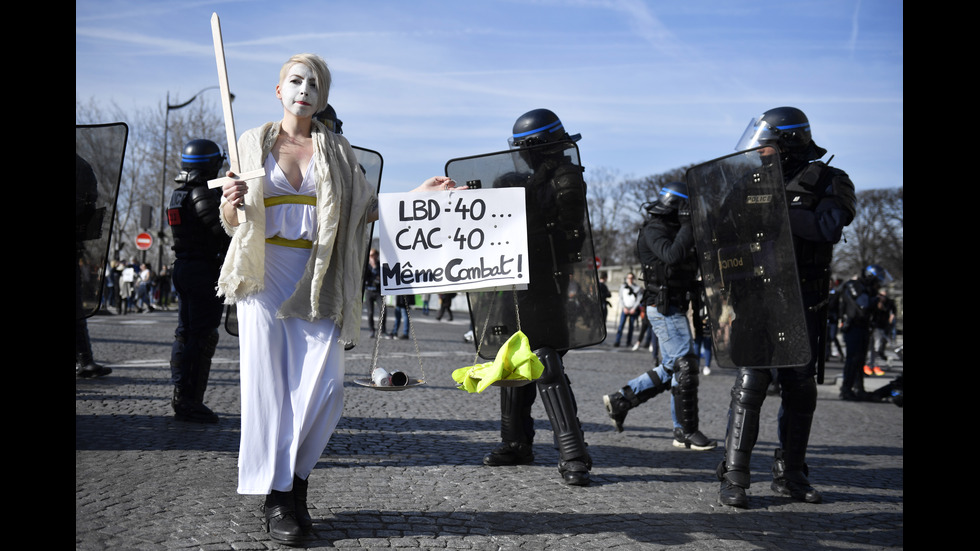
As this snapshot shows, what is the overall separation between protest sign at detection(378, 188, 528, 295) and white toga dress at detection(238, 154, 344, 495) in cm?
36

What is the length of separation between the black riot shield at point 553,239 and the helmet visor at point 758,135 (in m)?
0.86

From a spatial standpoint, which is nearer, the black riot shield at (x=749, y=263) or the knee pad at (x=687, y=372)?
the black riot shield at (x=749, y=263)

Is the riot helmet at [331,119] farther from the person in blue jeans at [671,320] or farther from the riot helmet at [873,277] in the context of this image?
the riot helmet at [873,277]

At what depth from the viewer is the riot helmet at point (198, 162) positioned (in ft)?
18.4

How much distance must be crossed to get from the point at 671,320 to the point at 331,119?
285 centimetres

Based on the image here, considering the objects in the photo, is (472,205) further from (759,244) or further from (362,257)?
(759,244)

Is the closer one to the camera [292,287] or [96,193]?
[292,287]

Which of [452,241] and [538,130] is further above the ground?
[538,130]

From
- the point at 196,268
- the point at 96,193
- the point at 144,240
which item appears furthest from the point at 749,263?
the point at 144,240

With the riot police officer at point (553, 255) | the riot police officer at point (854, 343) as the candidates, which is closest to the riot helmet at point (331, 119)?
the riot police officer at point (553, 255)

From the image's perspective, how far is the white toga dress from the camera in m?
3.23

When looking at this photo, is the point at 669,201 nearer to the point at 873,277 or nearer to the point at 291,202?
the point at 291,202

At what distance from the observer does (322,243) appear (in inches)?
130
